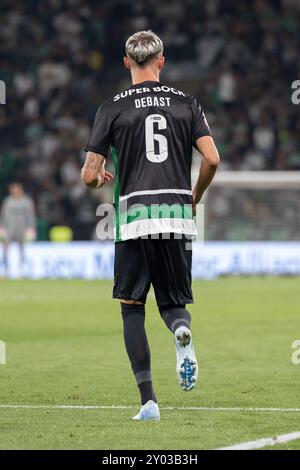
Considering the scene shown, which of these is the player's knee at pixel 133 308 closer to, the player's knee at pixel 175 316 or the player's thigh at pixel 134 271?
the player's thigh at pixel 134 271

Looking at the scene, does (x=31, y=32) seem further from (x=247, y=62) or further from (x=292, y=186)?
(x=292, y=186)

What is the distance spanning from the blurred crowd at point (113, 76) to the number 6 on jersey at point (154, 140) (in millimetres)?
20603

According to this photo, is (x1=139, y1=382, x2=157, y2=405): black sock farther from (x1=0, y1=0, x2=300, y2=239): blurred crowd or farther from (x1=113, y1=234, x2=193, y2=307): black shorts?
(x1=0, y1=0, x2=300, y2=239): blurred crowd

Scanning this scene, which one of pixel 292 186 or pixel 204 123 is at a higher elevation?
pixel 292 186

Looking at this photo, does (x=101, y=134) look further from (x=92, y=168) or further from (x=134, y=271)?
(x=134, y=271)

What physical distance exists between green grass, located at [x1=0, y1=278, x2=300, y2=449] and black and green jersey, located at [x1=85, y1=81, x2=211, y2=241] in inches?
49.2

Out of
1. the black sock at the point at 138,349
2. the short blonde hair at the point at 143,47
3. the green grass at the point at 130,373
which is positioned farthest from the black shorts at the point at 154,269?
the short blonde hair at the point at 143,47

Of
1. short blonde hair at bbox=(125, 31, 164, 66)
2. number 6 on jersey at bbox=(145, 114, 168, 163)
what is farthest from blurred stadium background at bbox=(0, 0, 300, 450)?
short blonde hair at bbox=(125, 31, 164, 66)

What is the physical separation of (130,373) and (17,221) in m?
16.5

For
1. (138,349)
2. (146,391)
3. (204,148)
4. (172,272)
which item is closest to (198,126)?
(204,148)

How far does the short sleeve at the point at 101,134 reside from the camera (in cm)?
724

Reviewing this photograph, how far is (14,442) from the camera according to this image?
6344 millimetres

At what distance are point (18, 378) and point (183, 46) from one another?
2353 cm

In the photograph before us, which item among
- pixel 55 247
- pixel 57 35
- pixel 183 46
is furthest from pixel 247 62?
pixel 55 247
